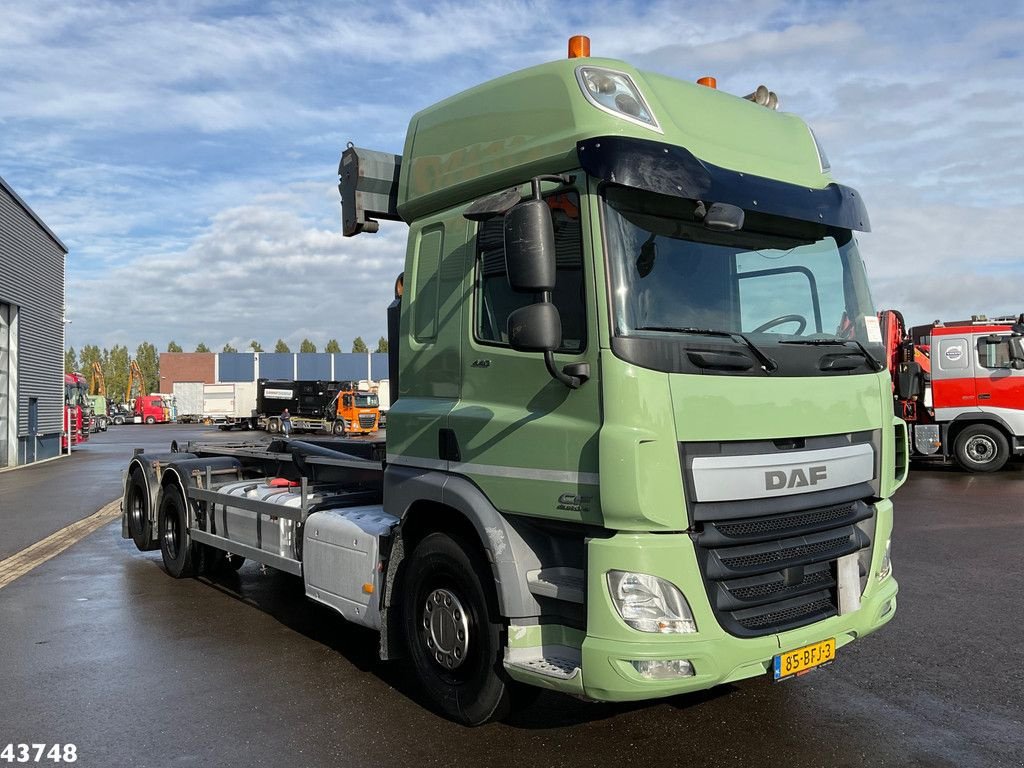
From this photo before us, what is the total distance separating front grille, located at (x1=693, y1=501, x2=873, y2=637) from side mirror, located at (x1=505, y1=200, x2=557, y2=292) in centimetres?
128

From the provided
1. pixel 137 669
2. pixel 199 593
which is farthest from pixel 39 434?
pixel 137 669

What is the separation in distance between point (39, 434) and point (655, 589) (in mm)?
27174

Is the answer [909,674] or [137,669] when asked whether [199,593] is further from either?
[909,674]

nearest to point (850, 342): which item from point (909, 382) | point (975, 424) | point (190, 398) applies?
point (909, 382)

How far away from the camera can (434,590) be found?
4.54 metres

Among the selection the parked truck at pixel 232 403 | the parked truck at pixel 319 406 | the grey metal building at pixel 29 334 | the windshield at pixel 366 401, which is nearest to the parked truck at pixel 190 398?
the parked truck at pixel 232 403

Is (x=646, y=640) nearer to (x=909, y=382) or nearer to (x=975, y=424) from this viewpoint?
(x=909, y=382)

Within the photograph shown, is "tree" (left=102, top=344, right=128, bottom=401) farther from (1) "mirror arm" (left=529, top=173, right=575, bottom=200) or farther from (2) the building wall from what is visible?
(1) "mirror arm" (left=529, top=173, right=575, bottom=200)

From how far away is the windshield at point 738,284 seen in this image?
379 cm

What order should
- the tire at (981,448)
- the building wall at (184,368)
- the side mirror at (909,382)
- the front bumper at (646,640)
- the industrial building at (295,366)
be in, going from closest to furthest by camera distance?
1. the front bumper at (646,640)
2. the side mirror at (909,382)
3. the tire at (981,448)
4. the industrial building at (295,366)
5. the building wall at (184,368)

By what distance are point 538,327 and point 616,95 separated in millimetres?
1256

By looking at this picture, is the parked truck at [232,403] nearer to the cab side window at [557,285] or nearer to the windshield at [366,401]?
the windshield at [366,401]

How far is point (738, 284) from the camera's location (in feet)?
13.4

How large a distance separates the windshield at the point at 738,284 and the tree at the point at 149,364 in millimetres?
125017
